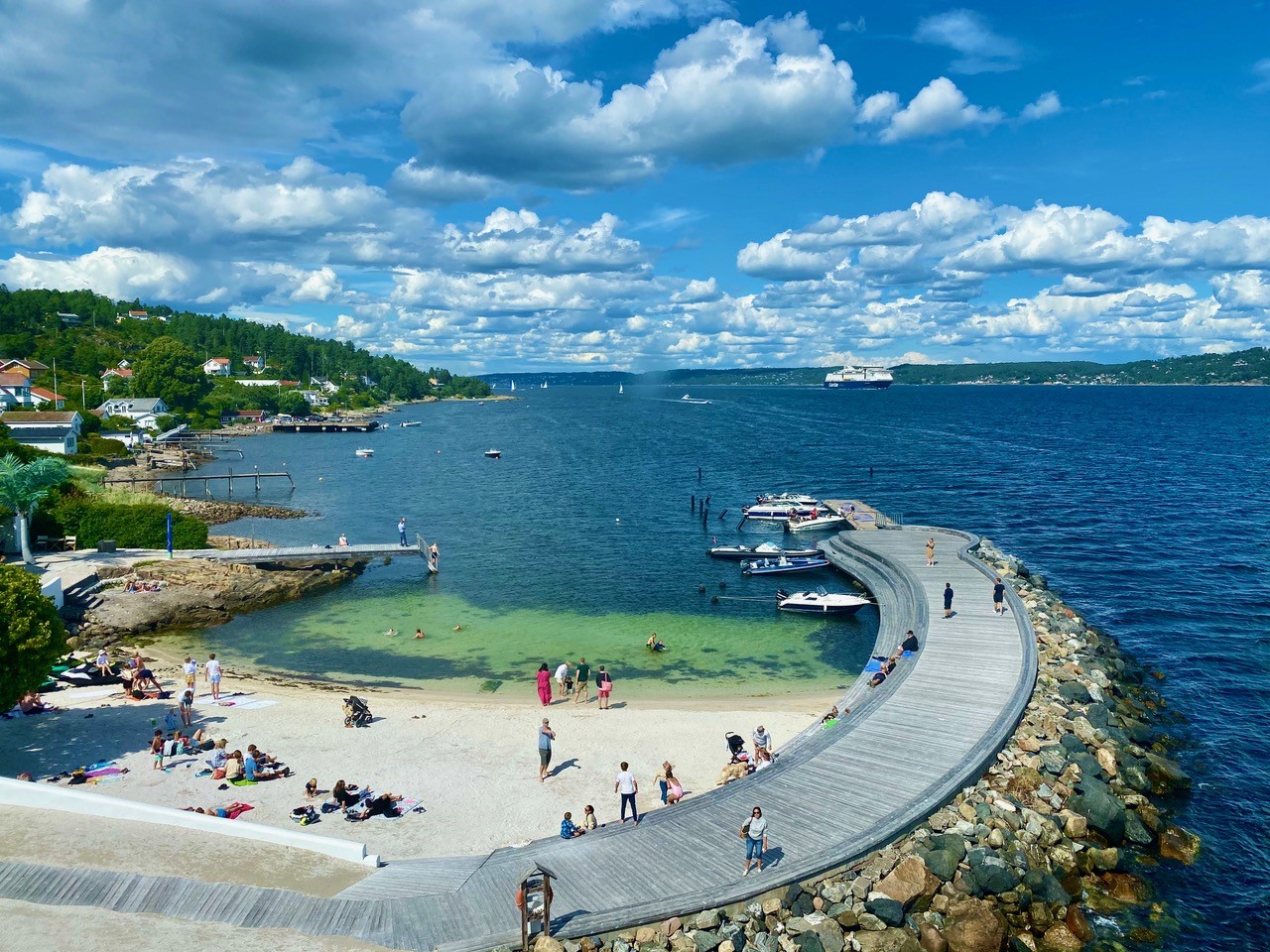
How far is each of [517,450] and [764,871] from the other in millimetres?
119873

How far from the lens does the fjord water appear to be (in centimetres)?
3073

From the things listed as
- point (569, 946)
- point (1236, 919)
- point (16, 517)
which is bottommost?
point (1236, 919)

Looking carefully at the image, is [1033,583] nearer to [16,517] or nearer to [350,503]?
[16,517]

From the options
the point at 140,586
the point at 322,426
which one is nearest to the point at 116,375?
the point at 322,426

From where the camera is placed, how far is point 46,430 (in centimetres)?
9194

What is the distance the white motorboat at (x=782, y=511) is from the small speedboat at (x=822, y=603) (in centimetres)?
2339

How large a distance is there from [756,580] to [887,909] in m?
34.1

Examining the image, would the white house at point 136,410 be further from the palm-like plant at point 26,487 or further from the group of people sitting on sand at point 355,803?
the group of people sitting on sand at point 355,803

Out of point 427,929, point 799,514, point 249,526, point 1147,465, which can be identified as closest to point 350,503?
point 249,526

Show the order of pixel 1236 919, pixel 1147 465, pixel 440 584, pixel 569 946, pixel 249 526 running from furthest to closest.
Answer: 1. pixel 1147 465
2. pixel 249 526
3. pixel 440 584
4. pixel 1236 919
5. pixel 569 946

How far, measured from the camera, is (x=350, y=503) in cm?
7988

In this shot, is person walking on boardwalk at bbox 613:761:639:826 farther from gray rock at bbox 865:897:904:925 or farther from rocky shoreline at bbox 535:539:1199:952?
gray rock at bbox 865:897:904:925

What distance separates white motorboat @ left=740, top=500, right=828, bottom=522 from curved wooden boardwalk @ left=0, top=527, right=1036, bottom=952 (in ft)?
127

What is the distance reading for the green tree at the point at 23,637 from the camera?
22.4 metres
